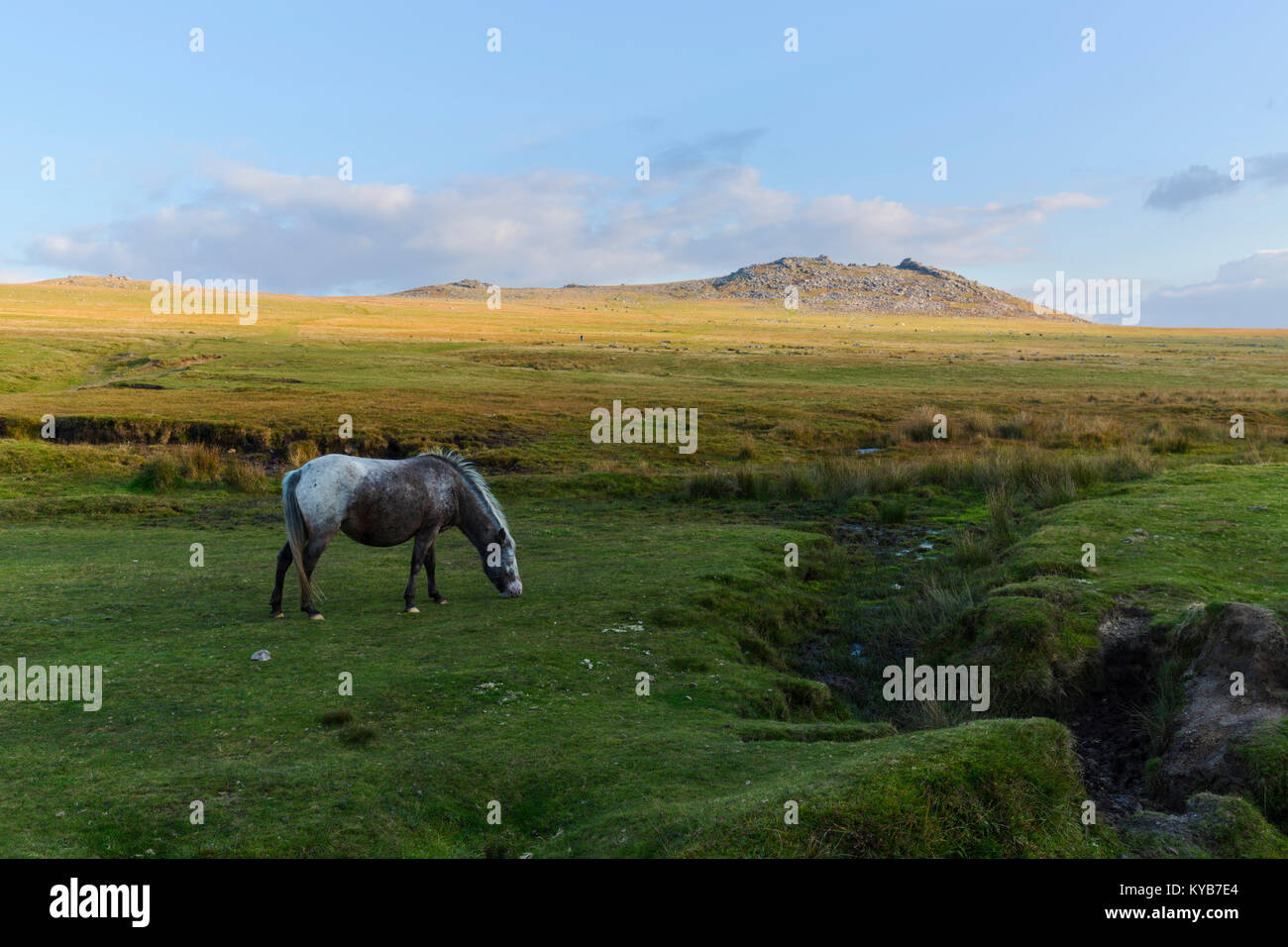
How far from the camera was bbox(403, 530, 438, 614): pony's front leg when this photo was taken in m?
13.1

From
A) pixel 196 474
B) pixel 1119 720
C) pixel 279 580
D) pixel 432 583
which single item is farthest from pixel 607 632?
pixel 196 474

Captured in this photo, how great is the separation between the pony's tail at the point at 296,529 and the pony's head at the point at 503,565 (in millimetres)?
2787

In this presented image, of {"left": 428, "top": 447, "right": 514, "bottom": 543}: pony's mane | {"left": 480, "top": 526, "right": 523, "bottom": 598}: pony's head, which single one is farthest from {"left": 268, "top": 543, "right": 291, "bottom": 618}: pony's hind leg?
{"left": 480, "top": 526, "right": 523, "bottom": 598}: pony's head

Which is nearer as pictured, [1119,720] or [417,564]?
[1119,720]

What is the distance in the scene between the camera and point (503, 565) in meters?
14.0

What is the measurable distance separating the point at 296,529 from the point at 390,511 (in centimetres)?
138

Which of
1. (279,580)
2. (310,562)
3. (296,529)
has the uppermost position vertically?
(296,529)

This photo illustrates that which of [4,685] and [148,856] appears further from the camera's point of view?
[4,685]

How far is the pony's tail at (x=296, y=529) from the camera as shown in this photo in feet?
40.3

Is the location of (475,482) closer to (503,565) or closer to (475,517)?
(475,517)

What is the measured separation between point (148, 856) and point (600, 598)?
8.32m

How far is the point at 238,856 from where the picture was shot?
5.86 m

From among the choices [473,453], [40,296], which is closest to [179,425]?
[473,453]
